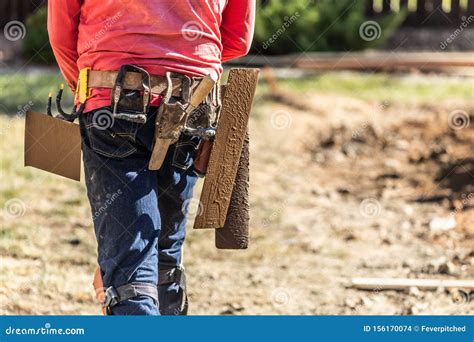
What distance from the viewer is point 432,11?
48.0 feet

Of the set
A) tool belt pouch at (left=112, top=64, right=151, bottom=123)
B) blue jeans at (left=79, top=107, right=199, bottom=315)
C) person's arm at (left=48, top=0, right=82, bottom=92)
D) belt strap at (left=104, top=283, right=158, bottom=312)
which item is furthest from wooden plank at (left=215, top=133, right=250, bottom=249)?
person's arm at (left=48, top=0, right=82, bottom=92)

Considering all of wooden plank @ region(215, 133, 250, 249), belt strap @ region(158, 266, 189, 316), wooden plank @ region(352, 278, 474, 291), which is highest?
wooden plank @ region(215, 133, 250, 249)

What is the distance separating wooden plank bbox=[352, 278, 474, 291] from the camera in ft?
17.0

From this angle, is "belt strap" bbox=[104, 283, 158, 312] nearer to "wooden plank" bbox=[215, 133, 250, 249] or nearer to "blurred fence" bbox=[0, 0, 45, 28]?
"wooden plank" bbox=[215, 133, 250, 249]

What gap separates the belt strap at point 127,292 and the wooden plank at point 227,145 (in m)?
0.30

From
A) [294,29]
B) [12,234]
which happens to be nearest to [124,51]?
[12,234]

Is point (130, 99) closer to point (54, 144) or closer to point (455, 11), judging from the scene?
point (54, 144)

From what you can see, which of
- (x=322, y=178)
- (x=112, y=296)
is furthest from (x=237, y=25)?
(x=322, y=178)

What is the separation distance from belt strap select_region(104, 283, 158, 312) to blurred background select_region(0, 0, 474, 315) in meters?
0.80

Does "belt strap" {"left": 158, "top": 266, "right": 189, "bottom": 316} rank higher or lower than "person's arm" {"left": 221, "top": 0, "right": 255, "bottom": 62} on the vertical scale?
lower

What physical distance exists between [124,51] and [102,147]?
0.30m

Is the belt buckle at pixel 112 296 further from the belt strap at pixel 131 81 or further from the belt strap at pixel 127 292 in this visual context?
the belt strap at pixel 131 81

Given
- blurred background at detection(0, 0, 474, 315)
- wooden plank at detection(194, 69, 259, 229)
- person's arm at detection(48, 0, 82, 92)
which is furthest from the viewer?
blurred background at detection(0, 0, 474, 315)

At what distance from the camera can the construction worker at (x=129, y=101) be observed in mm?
3203
